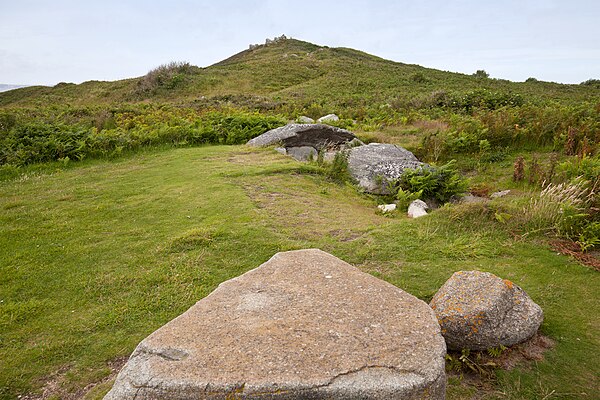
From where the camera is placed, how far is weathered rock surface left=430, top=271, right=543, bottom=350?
4.62 m

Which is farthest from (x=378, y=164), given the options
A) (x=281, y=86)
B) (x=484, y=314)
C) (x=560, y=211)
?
(x=281, y=86)

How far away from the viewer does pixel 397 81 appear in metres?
39.9

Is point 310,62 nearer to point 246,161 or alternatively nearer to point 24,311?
point 246,161

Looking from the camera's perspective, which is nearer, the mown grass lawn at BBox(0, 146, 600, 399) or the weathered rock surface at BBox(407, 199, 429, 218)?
the mown grass lawn at BBox(0, 146, 600, 399)

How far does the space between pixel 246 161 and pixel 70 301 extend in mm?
7878

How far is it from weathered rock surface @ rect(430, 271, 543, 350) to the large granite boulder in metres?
0.73

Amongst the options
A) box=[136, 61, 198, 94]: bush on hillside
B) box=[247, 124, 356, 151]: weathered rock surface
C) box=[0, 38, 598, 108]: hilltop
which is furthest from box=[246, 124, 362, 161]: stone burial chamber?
box=[136, 61, 198, 94]: bush on hillside

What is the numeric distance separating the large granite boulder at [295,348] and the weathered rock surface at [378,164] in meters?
7.04

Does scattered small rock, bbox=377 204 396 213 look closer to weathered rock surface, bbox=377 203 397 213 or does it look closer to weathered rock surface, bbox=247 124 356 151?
weathered rock surface, bbox=377 203 397 213

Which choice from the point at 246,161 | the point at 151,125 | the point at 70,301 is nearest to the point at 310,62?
the point at 151,125

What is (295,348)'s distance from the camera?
11.4 feet

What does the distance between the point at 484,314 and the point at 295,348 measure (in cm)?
244

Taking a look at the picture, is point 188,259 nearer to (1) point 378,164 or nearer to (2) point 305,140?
(1) point 378,164

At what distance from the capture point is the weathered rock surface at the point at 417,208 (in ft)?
30.5
